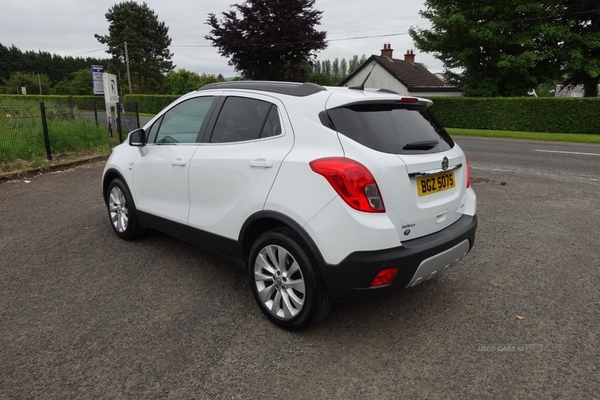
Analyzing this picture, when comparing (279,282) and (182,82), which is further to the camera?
(182,82)

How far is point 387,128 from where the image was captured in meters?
2.83

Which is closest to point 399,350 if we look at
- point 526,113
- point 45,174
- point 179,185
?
point 179,185

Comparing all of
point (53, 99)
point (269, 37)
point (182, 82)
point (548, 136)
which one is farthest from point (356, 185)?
point (182, 82)

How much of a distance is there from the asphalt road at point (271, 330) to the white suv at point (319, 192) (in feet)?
1.27

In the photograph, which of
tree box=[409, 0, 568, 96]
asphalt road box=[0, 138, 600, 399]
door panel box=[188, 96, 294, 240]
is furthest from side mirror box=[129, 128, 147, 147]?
tree box=[409, 0, 568, 96]

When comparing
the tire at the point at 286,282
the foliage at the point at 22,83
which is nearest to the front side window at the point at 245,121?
the tire at the point at 286,282

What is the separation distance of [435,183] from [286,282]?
3.99 ft

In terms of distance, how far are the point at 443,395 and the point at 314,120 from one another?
180 centimetres

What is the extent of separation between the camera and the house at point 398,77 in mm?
35500

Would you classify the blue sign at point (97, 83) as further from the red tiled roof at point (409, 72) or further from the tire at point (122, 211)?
the red tiled roof at point (409, 72)

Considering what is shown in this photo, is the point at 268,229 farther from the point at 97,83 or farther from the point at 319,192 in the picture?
the point at 97,83

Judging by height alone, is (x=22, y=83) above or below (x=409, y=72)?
above

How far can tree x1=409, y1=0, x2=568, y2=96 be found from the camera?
73.9 feet

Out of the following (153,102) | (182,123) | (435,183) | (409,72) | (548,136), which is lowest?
(548,136)
